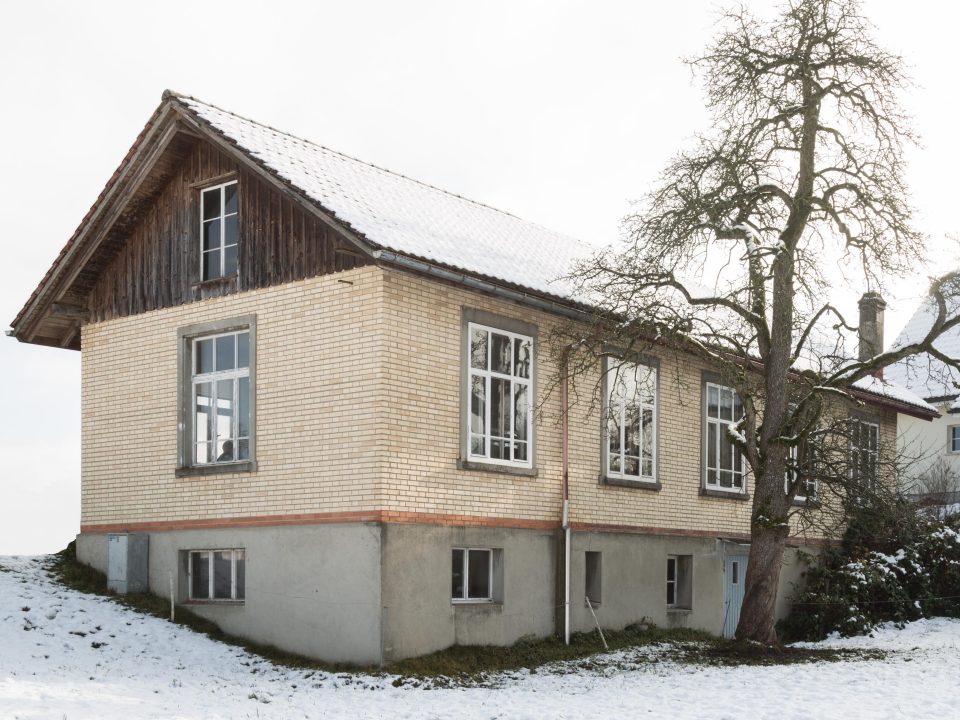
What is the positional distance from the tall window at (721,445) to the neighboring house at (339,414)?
1.34 m

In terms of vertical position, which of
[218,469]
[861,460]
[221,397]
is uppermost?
[221,397]

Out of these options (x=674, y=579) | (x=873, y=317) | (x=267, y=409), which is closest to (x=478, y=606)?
(x=267, y=409)

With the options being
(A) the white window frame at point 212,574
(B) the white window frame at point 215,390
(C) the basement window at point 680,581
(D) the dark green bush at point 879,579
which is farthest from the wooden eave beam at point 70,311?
(D) the dark green bush at point 879,579

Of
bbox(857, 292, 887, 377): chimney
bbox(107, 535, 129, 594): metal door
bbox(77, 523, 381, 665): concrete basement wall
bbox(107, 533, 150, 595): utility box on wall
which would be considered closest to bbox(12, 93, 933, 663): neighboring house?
bbox(77, 523, 381, 665): concrete basement wall

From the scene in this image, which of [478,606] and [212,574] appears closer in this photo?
[478,606]

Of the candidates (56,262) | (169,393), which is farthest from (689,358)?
(56,262)

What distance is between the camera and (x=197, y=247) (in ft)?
59.5

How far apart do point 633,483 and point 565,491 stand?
7.05 ft

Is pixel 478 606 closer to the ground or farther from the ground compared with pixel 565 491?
closer to the ground

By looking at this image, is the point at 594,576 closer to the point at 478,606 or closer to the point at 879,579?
the point at 478,606

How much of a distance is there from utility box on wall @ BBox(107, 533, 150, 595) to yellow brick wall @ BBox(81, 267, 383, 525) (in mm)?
406

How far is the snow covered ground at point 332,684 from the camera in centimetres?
1223

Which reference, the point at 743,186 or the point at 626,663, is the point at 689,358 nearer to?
the point at 743,186

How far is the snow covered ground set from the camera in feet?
40.1
